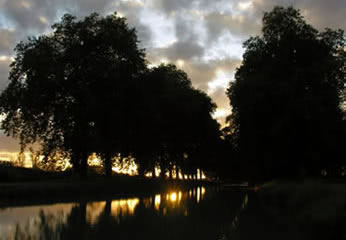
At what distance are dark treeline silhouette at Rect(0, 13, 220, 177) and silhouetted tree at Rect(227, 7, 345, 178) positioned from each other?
10.0 m

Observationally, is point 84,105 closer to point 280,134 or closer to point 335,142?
point 280,134

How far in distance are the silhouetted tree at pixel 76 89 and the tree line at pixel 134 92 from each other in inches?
3.8

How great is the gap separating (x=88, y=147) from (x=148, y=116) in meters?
8.57

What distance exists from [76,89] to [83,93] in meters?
1.58

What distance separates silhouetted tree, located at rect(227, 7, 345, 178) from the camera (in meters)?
41.2

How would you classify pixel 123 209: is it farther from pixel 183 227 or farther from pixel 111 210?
pixel 183 227

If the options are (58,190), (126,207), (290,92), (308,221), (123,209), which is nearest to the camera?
(308,221)

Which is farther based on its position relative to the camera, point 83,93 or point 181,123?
point 181,123

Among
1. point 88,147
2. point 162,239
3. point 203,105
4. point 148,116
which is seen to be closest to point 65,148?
point 88,147

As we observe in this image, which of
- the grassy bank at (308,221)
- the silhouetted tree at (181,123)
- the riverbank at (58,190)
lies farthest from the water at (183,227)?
the silhouetted tree at (181,123)

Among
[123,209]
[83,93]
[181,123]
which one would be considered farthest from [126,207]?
[181,123]

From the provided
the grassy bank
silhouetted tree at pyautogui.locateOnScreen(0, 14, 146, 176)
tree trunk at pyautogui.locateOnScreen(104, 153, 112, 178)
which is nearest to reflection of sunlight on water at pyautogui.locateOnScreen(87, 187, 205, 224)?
the grassy bank

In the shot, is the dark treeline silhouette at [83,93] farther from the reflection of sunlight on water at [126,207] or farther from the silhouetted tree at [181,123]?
the reflection of sunlight on water at [126,207]

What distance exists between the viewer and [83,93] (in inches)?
1631
